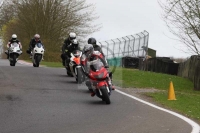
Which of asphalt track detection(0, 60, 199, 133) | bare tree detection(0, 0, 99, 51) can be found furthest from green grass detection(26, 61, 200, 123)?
bare tree detection(0, 0, 99, 51)

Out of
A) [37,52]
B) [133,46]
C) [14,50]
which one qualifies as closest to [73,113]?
[37,52]

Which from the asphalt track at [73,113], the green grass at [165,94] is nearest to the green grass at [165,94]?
the green grass at [165,94]

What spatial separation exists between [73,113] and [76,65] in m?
7.13

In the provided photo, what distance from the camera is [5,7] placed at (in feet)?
184

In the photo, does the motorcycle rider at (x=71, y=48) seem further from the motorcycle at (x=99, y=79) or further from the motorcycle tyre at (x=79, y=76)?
the motorcycle at (x=99, y=79)

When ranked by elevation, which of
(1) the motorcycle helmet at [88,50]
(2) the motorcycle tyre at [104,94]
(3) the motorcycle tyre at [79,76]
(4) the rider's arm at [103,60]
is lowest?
(2) the motorcycle tyre at [104,94]

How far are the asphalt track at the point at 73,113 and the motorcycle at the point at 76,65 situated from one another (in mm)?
513

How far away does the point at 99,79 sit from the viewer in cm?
1350

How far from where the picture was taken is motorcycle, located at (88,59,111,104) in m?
13.3

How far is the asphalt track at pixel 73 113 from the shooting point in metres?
9.58

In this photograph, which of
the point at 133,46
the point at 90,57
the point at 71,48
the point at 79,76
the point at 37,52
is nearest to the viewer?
the point at 90,57

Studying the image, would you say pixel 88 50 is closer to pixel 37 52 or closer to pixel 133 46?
pixel 37 52

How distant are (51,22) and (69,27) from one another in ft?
6.32

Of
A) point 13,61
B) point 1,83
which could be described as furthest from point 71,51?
point 13,61
